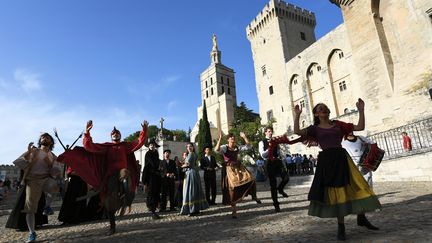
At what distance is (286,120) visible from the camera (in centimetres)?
4209

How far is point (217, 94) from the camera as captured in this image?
2874 inches

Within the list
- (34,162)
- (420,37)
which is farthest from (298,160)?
(34,162)

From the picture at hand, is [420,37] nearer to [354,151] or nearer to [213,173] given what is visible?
[354,151]

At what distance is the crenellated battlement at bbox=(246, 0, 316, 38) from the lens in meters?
45.5

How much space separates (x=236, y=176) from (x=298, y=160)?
17.3m

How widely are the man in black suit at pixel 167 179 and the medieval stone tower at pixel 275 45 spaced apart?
34365mm

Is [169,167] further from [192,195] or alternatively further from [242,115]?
[242,115]

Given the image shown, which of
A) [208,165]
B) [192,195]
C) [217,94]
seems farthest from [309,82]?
[217,94]

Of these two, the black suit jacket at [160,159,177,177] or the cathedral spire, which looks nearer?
the black suit jacket at [160,159,177,177]

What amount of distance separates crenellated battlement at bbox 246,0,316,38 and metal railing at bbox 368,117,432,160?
3612cm


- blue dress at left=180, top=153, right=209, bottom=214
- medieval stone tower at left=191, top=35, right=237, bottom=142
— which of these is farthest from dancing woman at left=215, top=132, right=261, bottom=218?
medieval stone tower at left=191, top=35, right=237, bottom=142

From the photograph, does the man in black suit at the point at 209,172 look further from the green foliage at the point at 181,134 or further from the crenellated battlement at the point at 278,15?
the green foliage at the point at 181,134

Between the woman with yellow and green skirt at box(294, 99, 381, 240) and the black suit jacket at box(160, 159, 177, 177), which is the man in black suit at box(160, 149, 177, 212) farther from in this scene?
the woman with yellow and green skirt at box(294, 99, 381, 240)

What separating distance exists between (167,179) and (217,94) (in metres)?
63.9
